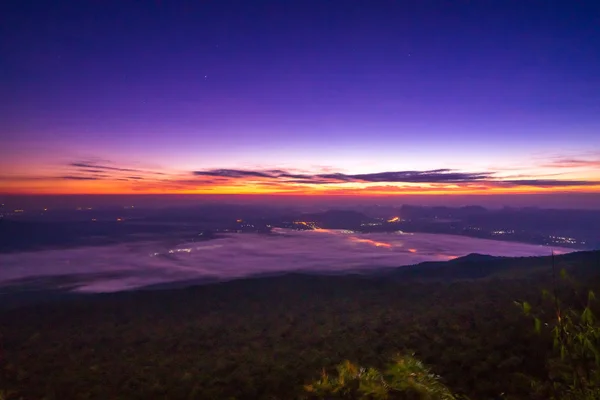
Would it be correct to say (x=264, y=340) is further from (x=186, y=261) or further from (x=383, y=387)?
(x=186, y=261)

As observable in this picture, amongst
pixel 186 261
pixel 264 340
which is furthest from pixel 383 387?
pixel 186 261

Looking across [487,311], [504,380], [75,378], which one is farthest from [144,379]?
[487,311]

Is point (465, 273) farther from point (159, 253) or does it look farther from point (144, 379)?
point (159, 253)

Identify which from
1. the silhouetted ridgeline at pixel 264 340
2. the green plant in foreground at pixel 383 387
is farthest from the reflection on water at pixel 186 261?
the green plant in foreground at pixel 383 387

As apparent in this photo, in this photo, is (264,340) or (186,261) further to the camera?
(186,261)

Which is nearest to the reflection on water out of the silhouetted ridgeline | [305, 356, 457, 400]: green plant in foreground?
the silhouetted ridgeline

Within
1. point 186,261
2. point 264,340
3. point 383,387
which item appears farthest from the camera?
point 186,261

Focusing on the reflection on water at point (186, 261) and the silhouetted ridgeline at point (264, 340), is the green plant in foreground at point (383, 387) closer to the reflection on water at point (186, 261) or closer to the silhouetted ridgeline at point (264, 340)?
the silhouetted ridgeline at point (264, 340)
